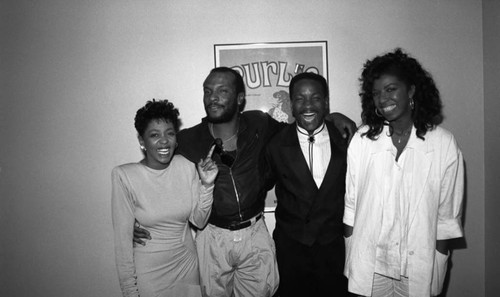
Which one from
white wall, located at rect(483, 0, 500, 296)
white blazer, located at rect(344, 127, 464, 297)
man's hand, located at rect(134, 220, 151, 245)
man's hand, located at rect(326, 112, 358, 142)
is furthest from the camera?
white wall, located at rect(483, 0, 500, 296)

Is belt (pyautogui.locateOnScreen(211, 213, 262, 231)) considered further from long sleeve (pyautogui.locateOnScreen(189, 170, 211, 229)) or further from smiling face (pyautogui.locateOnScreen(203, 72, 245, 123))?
smiling face (pyautogui.locateOnScreen(203, 72, 245, 123))

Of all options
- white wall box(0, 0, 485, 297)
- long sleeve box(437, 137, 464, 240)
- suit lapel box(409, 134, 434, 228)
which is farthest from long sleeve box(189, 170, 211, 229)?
long sleeve box(437, 137, 464, 240)

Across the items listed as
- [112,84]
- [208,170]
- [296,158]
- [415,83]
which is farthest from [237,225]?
[112,84]

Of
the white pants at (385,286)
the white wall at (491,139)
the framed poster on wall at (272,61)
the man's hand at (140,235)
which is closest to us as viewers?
the white pants at (385,286)

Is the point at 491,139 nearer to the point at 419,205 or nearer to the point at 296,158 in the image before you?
the point at 419,205

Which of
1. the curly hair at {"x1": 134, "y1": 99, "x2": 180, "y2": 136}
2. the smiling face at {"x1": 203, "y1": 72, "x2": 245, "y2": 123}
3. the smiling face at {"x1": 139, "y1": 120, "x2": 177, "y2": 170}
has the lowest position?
the smiling face at {"x1": 139, "y1": 120, "x2": 177, "y2": 170}

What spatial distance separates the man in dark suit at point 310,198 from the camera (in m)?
2.00

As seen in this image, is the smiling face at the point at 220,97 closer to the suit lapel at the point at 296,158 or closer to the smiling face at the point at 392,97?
the suit lapel at the point at 296,158

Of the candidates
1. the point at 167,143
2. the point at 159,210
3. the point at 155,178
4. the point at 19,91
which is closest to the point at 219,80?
the point at 167,143

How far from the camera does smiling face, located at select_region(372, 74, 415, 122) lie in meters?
1.79

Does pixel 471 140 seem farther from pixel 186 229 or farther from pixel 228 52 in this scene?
pixel 186 229

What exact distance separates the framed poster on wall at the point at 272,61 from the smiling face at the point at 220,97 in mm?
559

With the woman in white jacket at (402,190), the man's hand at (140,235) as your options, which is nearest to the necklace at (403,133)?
the woman in white jacket at (402,190)

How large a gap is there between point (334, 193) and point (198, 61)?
171cm
